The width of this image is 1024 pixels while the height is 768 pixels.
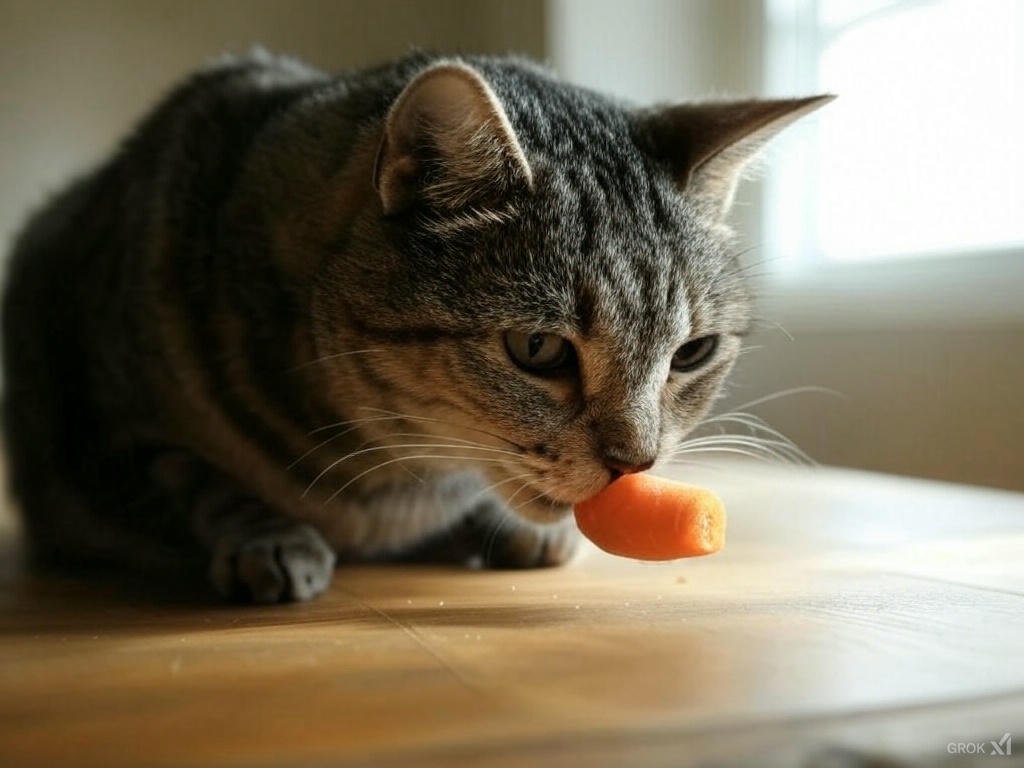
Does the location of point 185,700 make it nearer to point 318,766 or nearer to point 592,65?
point 318,766

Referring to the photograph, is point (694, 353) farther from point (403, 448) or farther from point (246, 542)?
point (246, 542)

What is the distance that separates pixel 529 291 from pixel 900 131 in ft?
4.85

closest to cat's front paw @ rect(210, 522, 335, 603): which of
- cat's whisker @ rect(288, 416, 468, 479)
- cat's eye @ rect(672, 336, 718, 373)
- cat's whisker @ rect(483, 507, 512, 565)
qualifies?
cat's whisker @ rect(288, 416, 468, 479)

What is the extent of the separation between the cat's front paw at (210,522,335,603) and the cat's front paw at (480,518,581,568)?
23 cm

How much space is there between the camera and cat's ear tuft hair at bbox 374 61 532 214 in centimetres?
96

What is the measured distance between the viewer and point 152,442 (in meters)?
1.26

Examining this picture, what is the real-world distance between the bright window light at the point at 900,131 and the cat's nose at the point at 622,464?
118 centimetres

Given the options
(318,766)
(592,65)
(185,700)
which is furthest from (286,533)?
(592,65)

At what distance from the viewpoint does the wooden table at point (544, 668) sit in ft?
2.09

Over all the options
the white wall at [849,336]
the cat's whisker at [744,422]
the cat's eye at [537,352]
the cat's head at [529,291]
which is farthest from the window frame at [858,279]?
the cat's eye at [537,352]

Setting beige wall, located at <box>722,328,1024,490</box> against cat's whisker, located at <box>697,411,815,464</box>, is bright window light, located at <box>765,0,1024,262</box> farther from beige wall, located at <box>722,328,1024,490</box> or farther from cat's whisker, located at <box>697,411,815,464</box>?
cat's whisker, located at <box>697,411,815,464</box>

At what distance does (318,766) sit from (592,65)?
210 cm

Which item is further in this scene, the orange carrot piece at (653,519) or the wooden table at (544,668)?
the orange carrot piece at (653,519)

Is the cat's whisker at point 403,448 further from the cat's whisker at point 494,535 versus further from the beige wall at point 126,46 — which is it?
the beige wall at point 126,46
